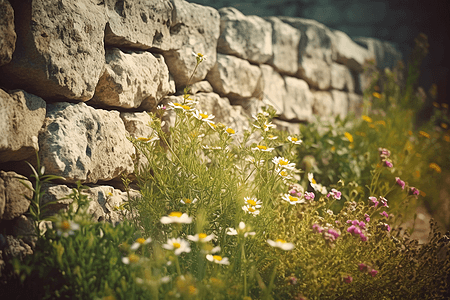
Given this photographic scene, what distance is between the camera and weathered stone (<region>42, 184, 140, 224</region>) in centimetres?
159

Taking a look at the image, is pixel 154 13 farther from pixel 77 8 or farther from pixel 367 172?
pixel 367 172

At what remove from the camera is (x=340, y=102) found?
14.2 ft

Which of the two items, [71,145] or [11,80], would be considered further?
[71,145]

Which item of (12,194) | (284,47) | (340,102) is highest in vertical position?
(284,47)

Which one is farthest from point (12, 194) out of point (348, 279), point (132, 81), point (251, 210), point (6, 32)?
point (348, 279)

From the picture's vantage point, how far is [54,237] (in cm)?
132

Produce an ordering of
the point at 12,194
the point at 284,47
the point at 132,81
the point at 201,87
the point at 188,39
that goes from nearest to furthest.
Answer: the point at 12,194
the point at 132,81
the point at 188,39
the point at 201,87
the point at 284,47

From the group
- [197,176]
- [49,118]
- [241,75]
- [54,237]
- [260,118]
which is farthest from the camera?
[241,75]

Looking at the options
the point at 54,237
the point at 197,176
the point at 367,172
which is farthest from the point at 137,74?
the point at 367,172

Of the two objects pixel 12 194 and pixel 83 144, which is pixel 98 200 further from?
pixel 12 194

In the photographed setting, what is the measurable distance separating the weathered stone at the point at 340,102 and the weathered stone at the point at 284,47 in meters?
0.86

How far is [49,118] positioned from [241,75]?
1.78 m

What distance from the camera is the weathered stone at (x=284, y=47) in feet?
11.2

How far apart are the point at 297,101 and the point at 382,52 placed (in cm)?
235
